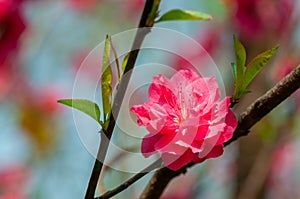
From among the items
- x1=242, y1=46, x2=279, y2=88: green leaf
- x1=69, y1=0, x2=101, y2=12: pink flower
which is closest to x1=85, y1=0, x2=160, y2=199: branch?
x1=242, y1=46, x2=279, y2=88: green leaf

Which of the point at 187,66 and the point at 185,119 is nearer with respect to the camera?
the point at 185,119

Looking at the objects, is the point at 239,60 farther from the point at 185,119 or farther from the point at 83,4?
the point at 83,4

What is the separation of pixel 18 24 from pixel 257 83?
0.92 m

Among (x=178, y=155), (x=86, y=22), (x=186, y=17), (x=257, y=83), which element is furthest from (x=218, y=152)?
(x=86, y=22)

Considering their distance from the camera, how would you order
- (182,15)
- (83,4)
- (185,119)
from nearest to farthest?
1. (185,119)
2. (182,15)
3. (83,4)

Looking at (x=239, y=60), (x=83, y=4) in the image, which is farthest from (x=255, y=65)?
(x=83, y=4)

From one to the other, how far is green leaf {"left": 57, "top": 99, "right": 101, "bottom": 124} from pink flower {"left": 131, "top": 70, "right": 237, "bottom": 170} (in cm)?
6

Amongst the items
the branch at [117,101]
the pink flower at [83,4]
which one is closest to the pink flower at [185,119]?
the branch at [117,101]

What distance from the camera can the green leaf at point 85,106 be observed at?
22.1 inches

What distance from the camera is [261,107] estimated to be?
21.9 inches

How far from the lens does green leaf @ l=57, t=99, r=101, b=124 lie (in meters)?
0.56

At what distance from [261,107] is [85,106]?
0.18 metres

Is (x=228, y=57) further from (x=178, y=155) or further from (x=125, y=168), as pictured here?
(x=178, y=155)

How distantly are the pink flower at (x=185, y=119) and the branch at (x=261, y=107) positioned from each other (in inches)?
2.0
